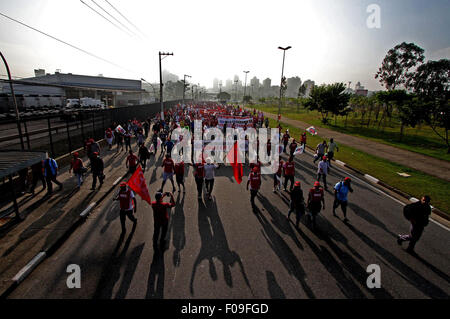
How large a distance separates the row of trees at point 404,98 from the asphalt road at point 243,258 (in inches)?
700

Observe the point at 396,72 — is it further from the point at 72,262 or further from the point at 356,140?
the point at 72,262

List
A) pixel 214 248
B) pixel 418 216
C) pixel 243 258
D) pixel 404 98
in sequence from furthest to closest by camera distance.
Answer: pixel 404 98
pixel 214 248
pixel 418 216
pixel 243 258

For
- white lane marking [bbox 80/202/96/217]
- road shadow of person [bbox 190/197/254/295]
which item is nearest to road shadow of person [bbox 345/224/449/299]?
road shadow of person [bbox 190/197/254/295]

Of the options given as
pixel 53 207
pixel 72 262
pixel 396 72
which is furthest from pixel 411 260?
pixel 396 72

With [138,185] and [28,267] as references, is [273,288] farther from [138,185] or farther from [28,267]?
[28,267]

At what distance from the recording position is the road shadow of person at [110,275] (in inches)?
183

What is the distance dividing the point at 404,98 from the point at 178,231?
35.8m

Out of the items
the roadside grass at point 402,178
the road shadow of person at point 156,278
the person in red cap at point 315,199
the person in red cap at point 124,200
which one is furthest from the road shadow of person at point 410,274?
the person in red cap at point 124,200

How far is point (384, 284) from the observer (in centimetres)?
512

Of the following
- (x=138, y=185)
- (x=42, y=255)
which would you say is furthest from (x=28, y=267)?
(x=138, y=185)

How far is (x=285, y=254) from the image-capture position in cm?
600

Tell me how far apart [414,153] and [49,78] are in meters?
69.1
